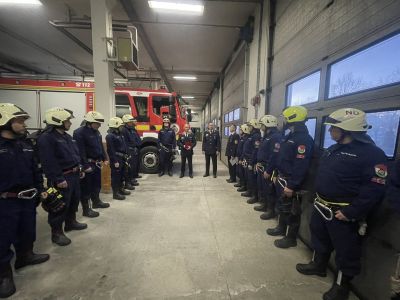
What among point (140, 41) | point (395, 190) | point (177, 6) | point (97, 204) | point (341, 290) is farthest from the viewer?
point (140, 41)

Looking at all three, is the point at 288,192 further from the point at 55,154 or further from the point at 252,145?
the point at 55,154

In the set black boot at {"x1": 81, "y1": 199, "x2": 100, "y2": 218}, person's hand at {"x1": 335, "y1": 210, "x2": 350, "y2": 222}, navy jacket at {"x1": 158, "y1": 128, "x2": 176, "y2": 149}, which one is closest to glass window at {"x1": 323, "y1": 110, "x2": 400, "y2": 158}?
person's hand at {"x1": 335, "y1": 210, "x2": 350, "y2": 222}

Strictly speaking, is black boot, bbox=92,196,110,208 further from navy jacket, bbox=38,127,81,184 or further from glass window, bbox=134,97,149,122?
glass window, bbox=134,97,149,122

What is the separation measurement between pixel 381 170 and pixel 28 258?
3.54 meters

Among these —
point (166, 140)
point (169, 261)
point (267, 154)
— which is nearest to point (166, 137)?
point (166, 140)

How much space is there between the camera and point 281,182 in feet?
9.47

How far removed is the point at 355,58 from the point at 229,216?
2.91 metres

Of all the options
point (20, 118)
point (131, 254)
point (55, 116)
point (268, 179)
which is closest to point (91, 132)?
point (55, 116)

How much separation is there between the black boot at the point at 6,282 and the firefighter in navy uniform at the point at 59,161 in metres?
0.77

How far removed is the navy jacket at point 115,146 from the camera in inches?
172

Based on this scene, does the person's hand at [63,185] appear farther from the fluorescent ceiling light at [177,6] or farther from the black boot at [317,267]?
the fluorescent ceiling light at [177,6]

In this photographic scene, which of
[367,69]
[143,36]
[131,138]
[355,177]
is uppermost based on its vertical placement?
[143,36]

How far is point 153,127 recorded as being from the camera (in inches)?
268

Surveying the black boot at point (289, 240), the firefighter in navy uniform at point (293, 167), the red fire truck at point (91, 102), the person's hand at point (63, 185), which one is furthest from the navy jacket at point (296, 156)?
the red fire truck at point (91, 102)
